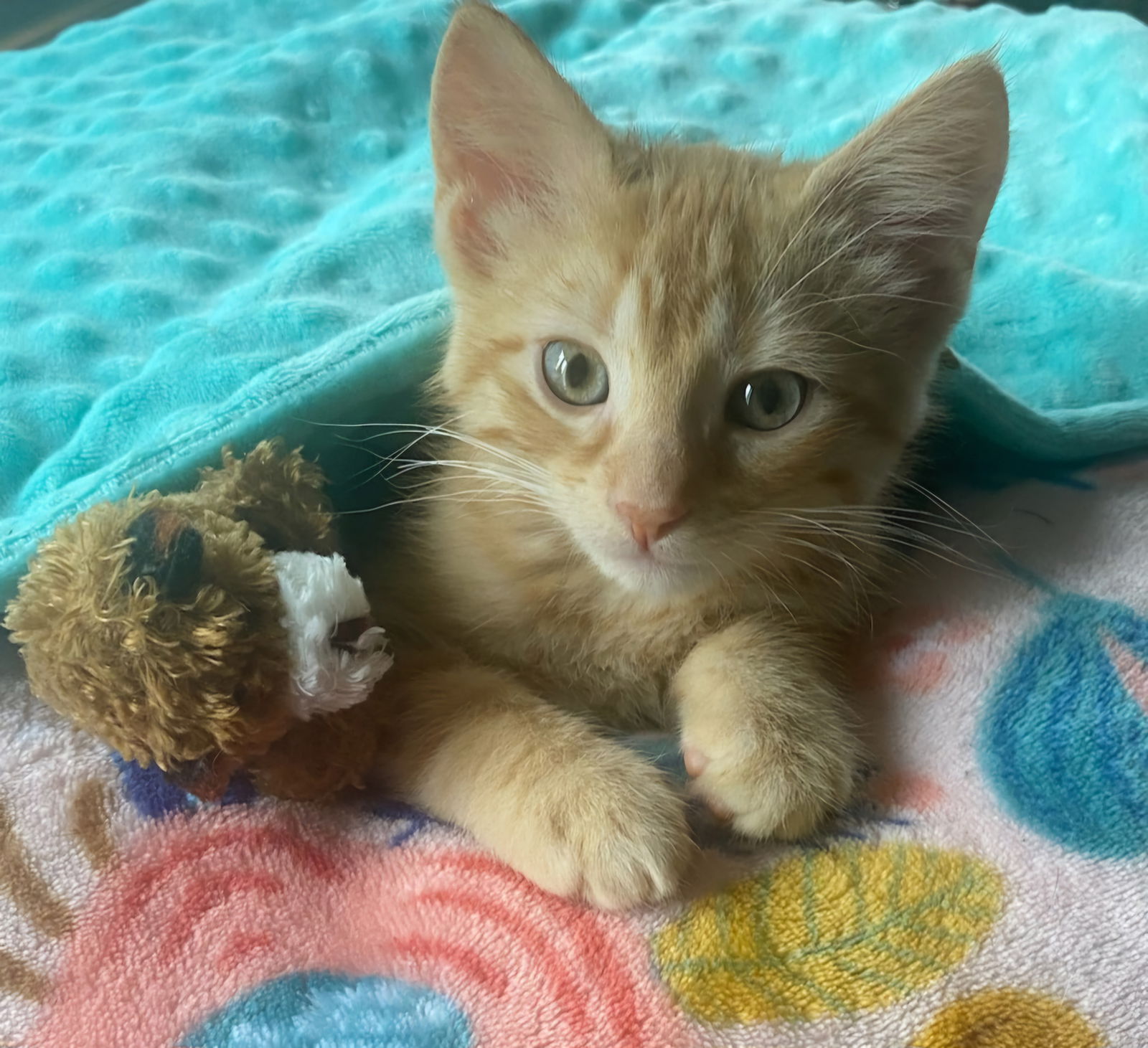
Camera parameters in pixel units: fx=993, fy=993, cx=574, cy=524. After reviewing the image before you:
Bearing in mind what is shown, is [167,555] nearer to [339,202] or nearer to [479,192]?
[479,192]

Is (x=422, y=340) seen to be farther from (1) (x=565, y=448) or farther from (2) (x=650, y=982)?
(2) (x=650, y=982)

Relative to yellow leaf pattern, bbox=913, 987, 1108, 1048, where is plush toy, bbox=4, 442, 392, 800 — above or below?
above

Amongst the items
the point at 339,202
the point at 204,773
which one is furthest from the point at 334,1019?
the point at 339,202

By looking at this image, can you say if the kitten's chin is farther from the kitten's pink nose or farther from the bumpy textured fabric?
the bumpy textured fabric

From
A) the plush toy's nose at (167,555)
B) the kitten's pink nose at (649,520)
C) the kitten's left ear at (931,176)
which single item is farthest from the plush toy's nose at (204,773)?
the kitten's left ear at (931,176)

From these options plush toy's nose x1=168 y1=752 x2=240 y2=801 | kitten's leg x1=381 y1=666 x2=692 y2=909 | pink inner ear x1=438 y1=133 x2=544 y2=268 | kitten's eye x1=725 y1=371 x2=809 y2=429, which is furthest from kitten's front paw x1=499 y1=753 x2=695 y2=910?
pink inner ear x1=438 y1=133 x2=544 y2=268
